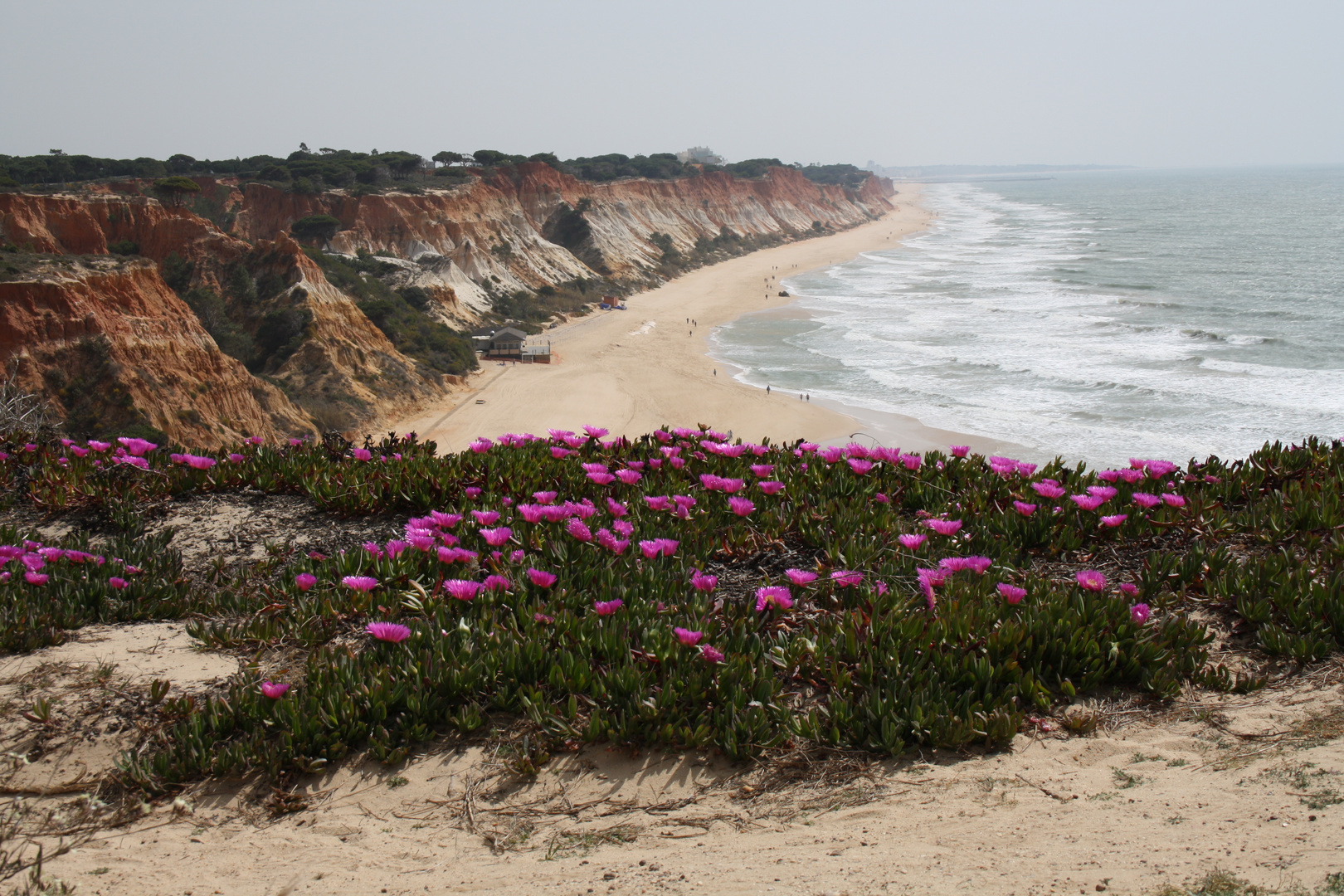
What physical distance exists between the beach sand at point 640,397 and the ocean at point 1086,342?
1650 millimetres

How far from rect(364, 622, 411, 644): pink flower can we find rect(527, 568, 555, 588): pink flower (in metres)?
0.71

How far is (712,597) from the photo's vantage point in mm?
4340

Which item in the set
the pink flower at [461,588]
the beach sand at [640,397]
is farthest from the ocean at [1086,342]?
the pink flower at [461,588]

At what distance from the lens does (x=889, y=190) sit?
187375 millimetres

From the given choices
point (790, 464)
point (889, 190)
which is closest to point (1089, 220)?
point (889, 190)

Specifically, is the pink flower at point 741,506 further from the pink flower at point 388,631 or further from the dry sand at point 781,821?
the pink flower at point 388,631

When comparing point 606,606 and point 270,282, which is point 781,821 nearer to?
point 606,606

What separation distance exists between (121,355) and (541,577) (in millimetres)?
20662

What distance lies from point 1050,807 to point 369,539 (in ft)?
14.3

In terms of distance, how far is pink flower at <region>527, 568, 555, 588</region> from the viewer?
Result: 4.20m

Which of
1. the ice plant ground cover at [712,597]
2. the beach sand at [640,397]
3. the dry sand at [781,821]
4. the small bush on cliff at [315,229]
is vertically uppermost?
the small bush on cliff at [315,229]

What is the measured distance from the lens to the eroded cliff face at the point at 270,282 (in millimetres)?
20000

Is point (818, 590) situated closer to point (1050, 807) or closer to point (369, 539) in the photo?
point (1050, 807)

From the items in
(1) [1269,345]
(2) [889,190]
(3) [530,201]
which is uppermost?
(2) [889,190]
